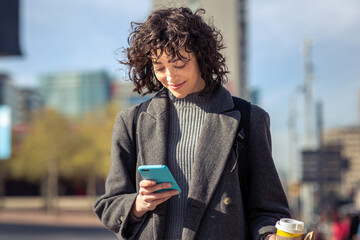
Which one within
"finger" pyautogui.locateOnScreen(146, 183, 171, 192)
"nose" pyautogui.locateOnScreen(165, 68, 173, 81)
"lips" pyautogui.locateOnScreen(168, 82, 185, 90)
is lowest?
"finger" pyautogui.locateOnScreen(146, 183, 171, 192)

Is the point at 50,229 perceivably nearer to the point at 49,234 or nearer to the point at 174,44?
the point at 49,234

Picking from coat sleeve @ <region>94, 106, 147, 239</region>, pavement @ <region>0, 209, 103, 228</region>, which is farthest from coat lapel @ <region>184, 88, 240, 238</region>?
pavement @ <region>0, 209, 103, 228</region>

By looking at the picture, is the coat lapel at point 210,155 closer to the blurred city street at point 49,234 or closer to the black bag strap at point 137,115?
the black bag strap at point 137,115

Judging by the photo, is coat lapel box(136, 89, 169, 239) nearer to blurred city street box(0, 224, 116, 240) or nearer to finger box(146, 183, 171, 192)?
finger box(146, 183, 171, 192)

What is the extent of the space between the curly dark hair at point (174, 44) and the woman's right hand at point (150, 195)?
0.48 metres

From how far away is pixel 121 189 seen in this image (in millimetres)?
2146

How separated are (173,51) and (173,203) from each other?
1.88ft

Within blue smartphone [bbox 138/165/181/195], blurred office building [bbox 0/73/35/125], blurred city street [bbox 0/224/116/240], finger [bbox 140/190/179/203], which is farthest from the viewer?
blurred office building [bbox 0/73/35/125]

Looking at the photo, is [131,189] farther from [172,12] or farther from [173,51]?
[172,12]

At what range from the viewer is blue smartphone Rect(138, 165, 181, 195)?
1803 millimetres

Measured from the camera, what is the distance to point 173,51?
6.72ft

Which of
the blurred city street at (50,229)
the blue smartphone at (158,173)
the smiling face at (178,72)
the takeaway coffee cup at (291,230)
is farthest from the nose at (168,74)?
the blurred city street at (50,229)

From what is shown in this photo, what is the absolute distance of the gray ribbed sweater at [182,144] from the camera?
2084mm

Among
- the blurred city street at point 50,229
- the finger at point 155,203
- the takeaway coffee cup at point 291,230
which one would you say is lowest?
the blurred city street at point 50,229
